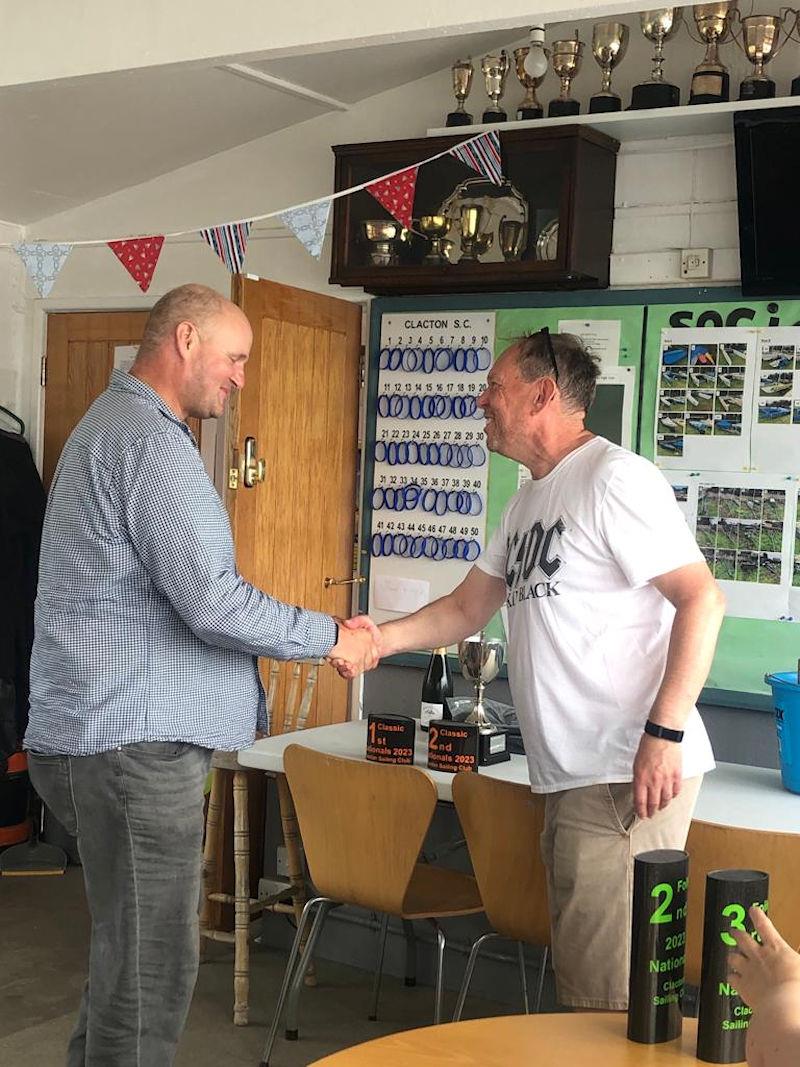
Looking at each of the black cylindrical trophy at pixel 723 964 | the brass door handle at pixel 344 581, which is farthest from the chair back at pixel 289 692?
the black cylindrical trophy at pixel 723 964

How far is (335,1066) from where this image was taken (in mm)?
1733

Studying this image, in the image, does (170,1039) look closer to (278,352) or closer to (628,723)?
(628,723)

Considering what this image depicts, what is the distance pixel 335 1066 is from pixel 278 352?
318cm

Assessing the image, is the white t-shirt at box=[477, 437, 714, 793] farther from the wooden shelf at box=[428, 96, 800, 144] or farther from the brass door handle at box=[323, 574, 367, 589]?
the brass door handle at box=[323, 574, 367, 589]

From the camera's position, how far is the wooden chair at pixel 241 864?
4230mm

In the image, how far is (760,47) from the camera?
13.4 feet

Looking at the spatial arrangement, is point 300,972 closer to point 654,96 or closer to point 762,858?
point 762,858

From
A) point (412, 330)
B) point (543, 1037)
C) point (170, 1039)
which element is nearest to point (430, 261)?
point (412, 330)

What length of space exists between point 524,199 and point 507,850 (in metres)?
2.22

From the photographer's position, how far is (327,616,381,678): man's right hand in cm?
301

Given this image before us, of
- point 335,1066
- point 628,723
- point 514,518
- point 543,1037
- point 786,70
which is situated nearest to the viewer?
point 335,1066

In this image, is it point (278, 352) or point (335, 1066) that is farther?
point (278, 352)

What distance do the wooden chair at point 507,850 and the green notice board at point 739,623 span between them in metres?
1.39

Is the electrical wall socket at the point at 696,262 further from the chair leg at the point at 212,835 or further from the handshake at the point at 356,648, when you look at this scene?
the chair leg at the point at 212,835
